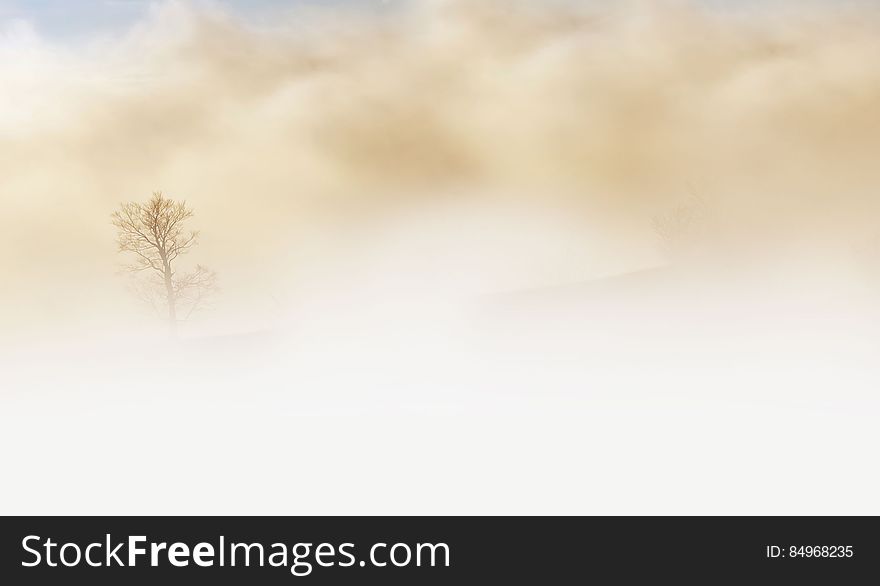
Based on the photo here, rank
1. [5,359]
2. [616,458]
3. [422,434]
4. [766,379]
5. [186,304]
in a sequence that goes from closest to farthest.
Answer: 1. [616,458]
2. [422,434]
3. [766,379]
4. [5,359]
5. [186,304]

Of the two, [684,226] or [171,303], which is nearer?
[171,303]

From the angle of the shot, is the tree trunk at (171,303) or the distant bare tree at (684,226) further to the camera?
the distant bare tree at (684,226)

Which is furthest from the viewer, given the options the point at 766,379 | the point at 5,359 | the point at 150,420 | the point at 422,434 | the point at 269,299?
the point at 269,299

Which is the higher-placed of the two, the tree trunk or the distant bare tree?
the distant bare tree

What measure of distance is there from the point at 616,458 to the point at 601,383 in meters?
4.13

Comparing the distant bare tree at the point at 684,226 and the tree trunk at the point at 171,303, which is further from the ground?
the distant bare tree at the point at 684,226

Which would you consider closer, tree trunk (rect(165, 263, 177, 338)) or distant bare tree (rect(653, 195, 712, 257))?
tree trunk (rect(165, 263, 177, 338))

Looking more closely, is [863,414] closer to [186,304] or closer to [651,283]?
[651,283]

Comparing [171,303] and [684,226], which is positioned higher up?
[684,226]

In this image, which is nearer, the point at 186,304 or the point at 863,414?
the point at 863,414

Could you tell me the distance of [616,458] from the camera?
1255cm
